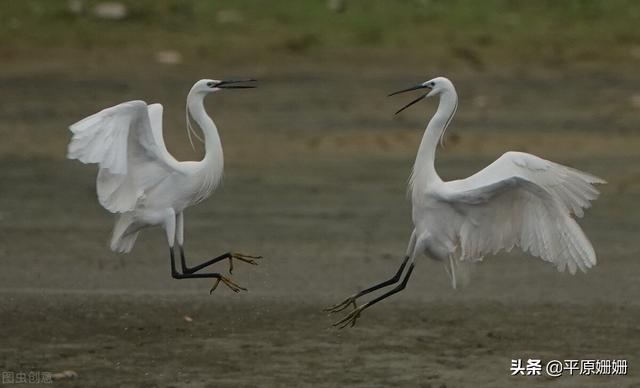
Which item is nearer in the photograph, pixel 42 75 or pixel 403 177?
pixel 403 177

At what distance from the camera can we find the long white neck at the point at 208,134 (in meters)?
9.72

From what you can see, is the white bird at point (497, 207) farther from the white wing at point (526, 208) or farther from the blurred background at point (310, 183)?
the blurred background at point (310, 183)

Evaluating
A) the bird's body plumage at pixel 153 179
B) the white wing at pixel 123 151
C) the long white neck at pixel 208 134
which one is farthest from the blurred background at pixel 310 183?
the long white neck at pixel 208 134

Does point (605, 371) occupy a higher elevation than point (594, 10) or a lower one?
lower

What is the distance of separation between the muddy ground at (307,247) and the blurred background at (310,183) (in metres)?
0.03

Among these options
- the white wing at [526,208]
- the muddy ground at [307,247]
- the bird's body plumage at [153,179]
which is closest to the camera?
the white wing at [526,208]

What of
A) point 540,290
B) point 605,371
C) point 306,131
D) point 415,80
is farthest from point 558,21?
point 605,371

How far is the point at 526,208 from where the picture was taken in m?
9.35

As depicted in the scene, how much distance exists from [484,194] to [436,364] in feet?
4.34

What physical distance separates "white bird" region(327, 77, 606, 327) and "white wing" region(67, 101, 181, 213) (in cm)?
151

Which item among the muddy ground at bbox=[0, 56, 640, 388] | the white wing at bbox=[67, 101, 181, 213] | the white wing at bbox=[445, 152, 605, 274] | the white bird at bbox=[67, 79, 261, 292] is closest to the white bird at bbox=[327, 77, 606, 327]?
the white wing at bbox=[445, 152, 605, 274]

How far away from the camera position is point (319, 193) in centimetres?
1459

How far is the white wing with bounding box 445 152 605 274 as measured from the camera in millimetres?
9008

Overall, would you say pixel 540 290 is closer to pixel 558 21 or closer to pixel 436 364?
pixel 436 364
